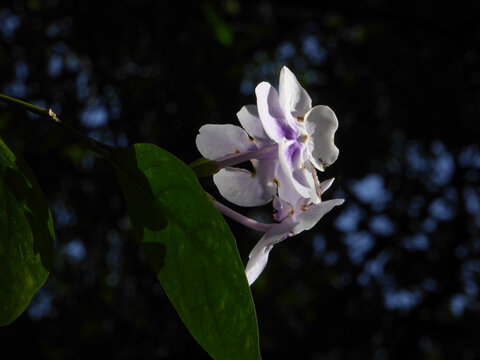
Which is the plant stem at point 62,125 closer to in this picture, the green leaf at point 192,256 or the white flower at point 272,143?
the green leaf at point 192,256

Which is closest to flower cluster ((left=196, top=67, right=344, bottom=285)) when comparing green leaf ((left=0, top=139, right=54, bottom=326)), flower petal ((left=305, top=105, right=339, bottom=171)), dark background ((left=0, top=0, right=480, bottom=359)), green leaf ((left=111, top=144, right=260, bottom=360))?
flower petal ((left=305, top=105, right=339, bottom=171))

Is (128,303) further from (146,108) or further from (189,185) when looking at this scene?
(189,185)

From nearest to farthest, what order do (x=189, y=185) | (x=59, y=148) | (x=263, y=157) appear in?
(x=189, y=185), (x=263, y=157), (x=59, y=148)

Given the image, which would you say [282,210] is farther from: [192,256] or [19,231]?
[19,231]

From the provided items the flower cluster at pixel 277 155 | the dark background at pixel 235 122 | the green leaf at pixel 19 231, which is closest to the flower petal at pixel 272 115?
the flower cluster at pixel 277 155

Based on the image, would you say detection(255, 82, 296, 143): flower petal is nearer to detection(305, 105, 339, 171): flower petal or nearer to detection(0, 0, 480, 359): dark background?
detection(305, 105, 339, 171): flower petal

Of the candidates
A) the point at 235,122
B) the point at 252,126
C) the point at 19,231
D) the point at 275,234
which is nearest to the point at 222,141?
the point at 252,126

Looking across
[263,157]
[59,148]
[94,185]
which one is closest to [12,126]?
[59,148]
